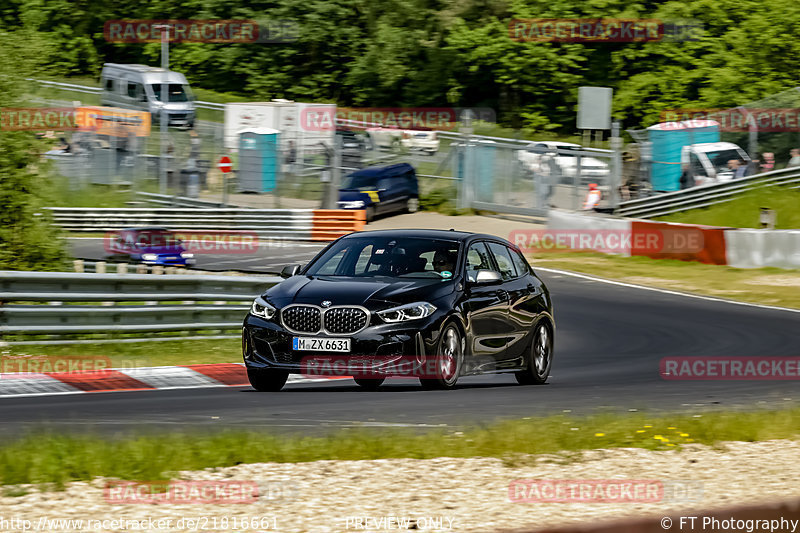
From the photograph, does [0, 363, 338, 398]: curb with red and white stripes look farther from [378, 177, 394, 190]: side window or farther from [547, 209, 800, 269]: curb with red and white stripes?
[378, 177, 394, 190]: side window

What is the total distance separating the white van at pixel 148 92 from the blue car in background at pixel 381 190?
50.0 feet

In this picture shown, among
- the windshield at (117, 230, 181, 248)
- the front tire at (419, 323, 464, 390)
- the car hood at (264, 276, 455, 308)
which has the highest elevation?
the car hood at (264, 276, 455, 308)

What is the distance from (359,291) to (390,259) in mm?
810

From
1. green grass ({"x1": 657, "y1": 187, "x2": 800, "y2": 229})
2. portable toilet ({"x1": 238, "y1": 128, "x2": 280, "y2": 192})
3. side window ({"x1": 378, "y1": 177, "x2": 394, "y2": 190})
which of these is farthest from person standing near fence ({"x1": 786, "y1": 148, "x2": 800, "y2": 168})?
portable toilet ({"x1": 238, "y1": 128, "x2": 280, "y2": 192})

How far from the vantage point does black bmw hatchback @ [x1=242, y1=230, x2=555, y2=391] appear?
1079cm

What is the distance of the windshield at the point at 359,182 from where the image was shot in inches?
1410

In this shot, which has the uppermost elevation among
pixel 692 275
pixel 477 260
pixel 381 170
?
pixel 477 260

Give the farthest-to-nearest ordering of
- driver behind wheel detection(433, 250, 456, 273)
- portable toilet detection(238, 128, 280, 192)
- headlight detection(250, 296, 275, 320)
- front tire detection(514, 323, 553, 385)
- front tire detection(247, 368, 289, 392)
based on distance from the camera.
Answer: portable toilet detection(238, 128, 280, 192), front tire detection(514, 323, 553, 385), driver behind wheel detection(433, 250, 456, 273), front tire detection(247, 368, 289, 392), headlight detection(250, 296, 275, 320)

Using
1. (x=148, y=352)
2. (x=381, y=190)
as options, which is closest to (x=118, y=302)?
(x=148, y=352)

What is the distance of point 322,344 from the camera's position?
1078cm

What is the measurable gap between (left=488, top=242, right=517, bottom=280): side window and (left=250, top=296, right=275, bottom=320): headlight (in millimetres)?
2586

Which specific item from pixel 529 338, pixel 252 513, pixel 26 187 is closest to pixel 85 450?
pixel 252 513

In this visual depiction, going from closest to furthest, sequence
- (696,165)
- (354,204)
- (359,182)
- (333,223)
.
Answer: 1. (696,165)
2. (333,223)
3. (354,204)
4. (359,182)

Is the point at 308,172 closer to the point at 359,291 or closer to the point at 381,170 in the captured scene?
the point at 381,170
